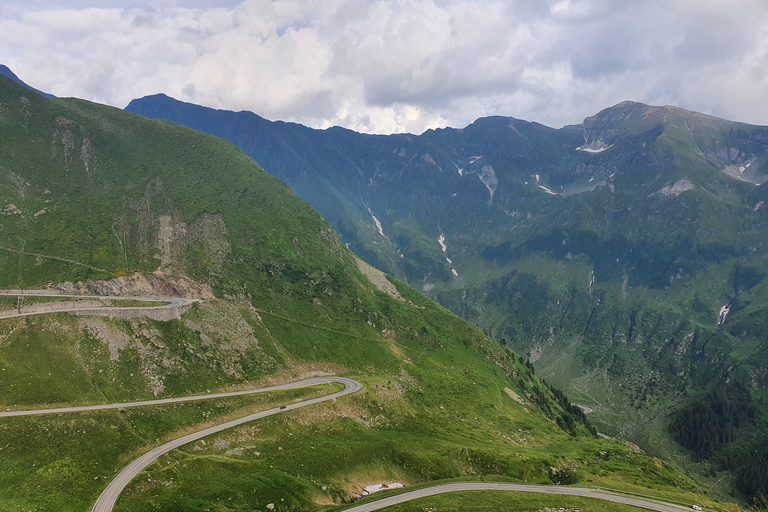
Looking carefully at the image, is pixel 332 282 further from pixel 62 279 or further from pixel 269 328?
pixel 62 279

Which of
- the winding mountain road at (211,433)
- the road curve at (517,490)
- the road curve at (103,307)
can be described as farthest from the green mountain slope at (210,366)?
the road curve at (517,490)

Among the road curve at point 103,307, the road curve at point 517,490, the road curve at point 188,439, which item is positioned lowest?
the road curve at point 517,490

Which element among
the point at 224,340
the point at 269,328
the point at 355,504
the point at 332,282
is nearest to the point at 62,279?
the point at 224,340

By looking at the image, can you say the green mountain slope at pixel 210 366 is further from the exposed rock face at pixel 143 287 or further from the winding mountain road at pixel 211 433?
the winding mountain road at pixel 211 433

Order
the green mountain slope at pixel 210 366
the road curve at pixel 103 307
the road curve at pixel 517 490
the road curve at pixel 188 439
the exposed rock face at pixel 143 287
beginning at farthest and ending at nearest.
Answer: the exposed rock face at pixel 143 287
the road curve at pixel 103 307
the road curve at pixel 517 490
the green mountain slope at pixel 210 366
the road curve at pixel 188 439

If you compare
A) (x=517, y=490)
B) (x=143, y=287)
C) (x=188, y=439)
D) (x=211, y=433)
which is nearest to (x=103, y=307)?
(x=143, y=287)

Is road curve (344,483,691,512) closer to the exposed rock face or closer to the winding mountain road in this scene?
the winding mountain road
